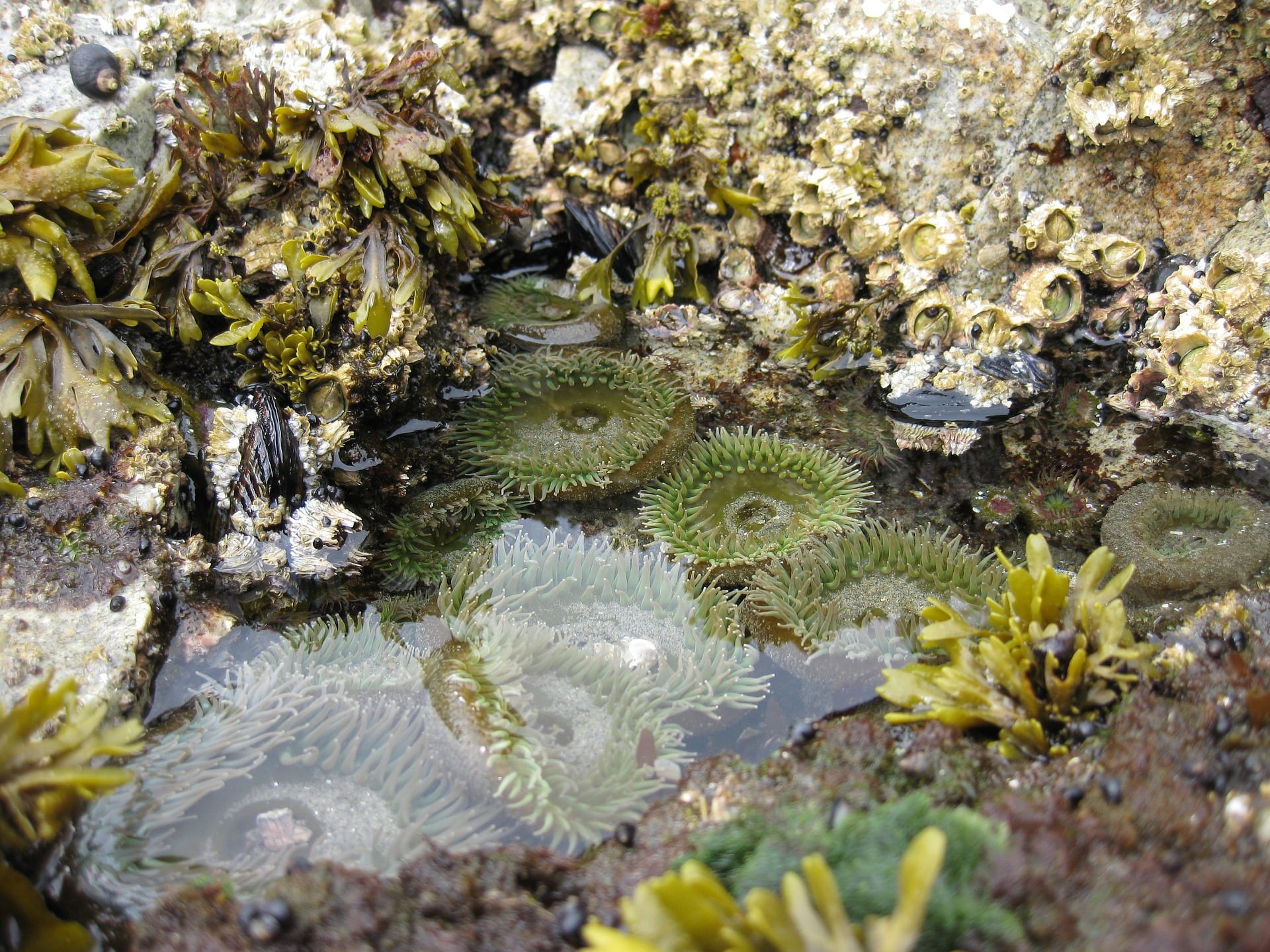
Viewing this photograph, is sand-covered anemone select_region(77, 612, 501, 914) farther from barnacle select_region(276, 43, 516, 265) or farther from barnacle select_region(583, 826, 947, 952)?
barnacle select_region(276, 43, 516, 265)

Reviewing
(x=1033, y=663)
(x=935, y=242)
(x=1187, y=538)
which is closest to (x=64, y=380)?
(x=1033, y=663)

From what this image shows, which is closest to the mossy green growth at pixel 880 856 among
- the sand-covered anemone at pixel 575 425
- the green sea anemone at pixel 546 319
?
the sand-covered anemone at pixel 575 425

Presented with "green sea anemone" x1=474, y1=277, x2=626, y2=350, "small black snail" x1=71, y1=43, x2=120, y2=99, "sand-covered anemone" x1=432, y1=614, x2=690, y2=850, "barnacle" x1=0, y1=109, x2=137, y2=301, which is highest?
"small black snail" x1=71, y1=43, x2=120, y2=99

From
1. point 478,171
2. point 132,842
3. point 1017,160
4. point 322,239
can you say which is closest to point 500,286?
point 478,171

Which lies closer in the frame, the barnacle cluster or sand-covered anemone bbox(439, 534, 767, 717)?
sand-covered anemone bbox(439, 534, 767, 717)

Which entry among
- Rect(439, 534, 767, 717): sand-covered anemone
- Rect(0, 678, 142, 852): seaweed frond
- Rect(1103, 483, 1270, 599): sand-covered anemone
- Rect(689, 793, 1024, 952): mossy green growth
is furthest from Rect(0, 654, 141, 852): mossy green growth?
Rect(1103, 483, 1270, 599): sand-covered anemone

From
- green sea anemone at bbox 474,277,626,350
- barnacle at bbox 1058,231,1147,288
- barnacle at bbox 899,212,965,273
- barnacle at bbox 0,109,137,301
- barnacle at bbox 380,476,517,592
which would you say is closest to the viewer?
barnacle at bbox 0,109,137,301
